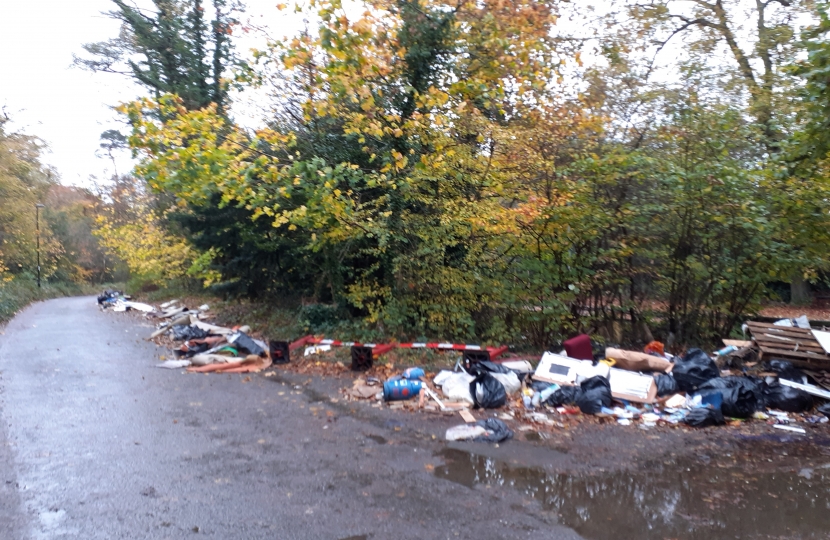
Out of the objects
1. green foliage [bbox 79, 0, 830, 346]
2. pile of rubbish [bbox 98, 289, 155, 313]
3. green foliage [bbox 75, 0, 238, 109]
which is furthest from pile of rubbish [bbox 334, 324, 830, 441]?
pile of rubbish [bbox 98, 289, 155, 313]

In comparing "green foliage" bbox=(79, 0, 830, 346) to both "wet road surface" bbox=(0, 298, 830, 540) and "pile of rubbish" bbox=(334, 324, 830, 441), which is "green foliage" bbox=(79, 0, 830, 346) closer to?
"pile of rubbish" bbox=(334, 324, 830, 441)

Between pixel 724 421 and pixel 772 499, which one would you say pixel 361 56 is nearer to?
pixel 724 421

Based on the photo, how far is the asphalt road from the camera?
4383 mm

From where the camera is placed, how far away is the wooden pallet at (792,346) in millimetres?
8148

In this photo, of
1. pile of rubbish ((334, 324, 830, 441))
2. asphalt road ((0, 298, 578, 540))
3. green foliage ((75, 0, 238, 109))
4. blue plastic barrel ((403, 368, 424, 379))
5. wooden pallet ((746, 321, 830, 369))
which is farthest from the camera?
green foliage ((75, 0, 238, 109))

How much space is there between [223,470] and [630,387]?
5.00 m

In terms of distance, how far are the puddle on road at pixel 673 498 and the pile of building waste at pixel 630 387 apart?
1.07 meters

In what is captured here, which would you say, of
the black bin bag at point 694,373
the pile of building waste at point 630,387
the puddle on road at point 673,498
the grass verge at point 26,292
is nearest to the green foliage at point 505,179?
the pile of building waste at point 630,387

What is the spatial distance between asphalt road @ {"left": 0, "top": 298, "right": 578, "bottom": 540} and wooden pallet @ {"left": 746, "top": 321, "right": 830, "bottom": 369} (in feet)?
17.3

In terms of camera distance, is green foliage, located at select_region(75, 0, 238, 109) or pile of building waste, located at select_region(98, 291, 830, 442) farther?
green foliage, located at select_region(75, 0, 238, 109)

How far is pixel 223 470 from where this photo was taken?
5555 millimetres

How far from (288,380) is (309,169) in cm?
338

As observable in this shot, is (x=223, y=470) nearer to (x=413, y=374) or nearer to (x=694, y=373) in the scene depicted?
(x=413, y=374)

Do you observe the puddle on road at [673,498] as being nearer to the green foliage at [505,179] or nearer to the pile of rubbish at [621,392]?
the pile of rubbish at [621,392]
